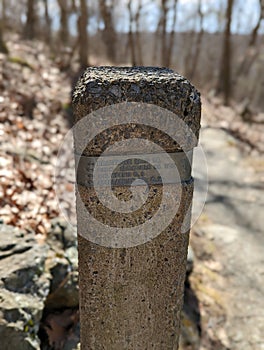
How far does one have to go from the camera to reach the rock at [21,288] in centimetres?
222

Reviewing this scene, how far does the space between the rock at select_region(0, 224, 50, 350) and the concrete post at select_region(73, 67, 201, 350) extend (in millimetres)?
431

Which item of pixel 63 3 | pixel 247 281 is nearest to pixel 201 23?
pixel 63 3

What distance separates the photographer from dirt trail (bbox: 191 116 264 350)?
138 inches

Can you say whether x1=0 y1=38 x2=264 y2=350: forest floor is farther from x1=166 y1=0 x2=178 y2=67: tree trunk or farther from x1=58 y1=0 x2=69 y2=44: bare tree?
x1=166 y1=0 x2=178 y2=67: tree trunk

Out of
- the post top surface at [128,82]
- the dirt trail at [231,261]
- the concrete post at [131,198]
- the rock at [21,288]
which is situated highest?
the post top surface at [128,82]

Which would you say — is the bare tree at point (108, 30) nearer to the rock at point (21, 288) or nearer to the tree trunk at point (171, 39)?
the tree trunk at point (171, 39)

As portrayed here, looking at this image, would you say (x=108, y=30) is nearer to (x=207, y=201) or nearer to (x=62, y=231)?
(x=207, y=201)

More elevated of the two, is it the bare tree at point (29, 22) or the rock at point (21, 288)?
the bare tree at point (29, 22)

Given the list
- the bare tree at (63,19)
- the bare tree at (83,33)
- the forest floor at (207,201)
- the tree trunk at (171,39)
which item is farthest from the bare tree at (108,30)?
the forest floor at (207,201)

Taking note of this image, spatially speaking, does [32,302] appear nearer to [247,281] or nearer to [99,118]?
[99,118]

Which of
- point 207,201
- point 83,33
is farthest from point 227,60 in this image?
point 207,201

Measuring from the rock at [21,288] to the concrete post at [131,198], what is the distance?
431 mm

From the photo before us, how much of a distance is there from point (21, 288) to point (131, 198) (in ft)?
4.01

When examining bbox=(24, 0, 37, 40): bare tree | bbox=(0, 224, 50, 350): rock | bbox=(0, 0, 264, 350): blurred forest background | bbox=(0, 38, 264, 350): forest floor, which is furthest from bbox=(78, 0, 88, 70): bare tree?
bbox=(0, 224, 50, 350): rock
